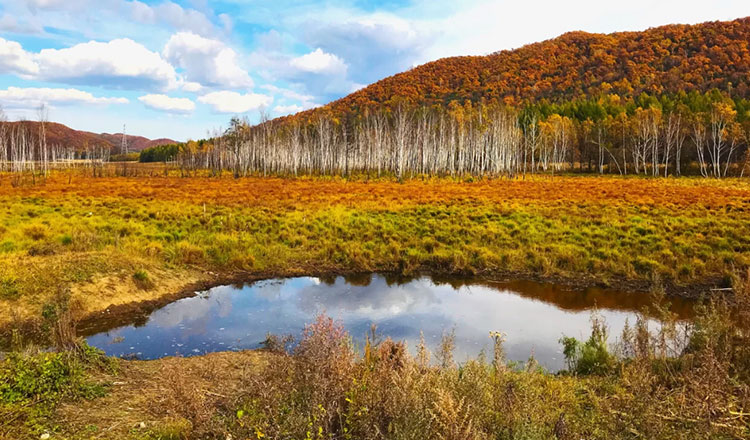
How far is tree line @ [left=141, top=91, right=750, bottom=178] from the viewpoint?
187 feet

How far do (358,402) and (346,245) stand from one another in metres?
11.7

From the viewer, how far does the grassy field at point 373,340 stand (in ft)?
14.1

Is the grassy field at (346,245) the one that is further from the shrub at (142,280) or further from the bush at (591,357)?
the bush at (591,357)

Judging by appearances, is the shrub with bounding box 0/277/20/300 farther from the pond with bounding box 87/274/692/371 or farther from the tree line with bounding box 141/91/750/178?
the tree line with bounding box 141/91/750/178

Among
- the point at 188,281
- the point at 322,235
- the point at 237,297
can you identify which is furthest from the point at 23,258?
the point at 322,235

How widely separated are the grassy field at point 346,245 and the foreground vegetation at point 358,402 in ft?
15.6

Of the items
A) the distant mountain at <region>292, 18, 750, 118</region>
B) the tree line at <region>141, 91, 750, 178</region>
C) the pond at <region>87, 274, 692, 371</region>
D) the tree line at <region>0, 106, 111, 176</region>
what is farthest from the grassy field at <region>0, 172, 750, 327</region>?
the distant mountain at <region>292, 18, 750, 118</region>

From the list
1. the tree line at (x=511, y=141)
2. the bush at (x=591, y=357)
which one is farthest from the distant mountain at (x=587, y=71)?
the bush at (x=591, y=357)

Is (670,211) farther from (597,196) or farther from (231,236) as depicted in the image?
(231,236)

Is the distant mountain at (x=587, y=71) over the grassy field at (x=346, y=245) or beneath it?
over

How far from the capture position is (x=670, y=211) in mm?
21828

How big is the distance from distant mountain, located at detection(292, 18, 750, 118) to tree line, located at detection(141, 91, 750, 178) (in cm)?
2499

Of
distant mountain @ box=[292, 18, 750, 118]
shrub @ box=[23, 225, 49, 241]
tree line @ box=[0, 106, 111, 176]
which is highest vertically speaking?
distant mountain @ box=[292, 18, 750, 118]

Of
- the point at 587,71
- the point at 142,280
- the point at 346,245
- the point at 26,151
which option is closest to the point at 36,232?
the point at 142,280
